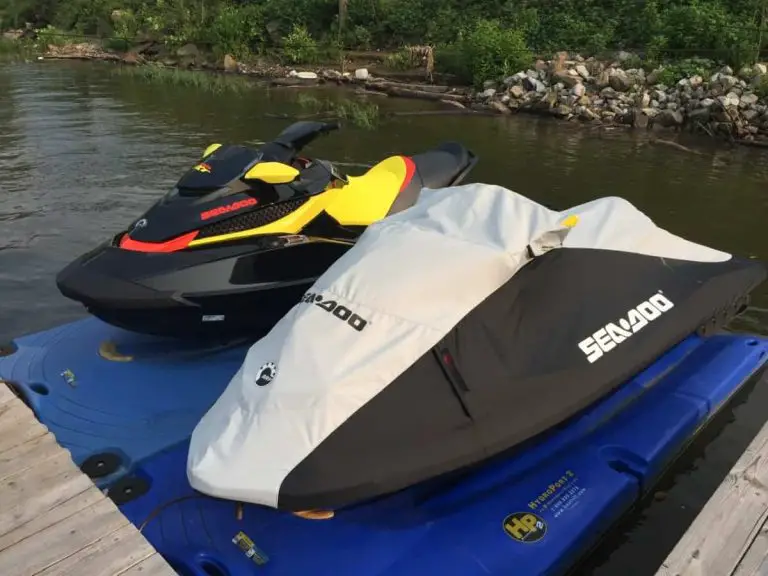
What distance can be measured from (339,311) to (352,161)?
24.3 ft

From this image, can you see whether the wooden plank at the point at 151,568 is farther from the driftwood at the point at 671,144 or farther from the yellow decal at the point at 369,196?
the driftwood at the point at 671,144

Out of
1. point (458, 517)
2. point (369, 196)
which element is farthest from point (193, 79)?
point (458, 517)

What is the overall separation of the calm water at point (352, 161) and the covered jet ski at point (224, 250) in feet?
5.40

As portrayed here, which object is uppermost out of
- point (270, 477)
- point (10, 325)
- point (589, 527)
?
point (270, 477)

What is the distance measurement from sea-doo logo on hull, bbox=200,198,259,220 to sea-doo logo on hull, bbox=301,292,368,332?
1160 mm

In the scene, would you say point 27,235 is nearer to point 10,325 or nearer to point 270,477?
point 10,325

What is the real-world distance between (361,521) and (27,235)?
17.2ft

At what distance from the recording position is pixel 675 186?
29.7ft

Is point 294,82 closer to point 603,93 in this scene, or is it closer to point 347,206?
point 603,93

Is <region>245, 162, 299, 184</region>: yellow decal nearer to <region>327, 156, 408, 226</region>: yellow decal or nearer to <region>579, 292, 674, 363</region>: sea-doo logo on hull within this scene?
<region>327, 156, 408, 226</region>: yellow decal

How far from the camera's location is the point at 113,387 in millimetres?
Result: 3764

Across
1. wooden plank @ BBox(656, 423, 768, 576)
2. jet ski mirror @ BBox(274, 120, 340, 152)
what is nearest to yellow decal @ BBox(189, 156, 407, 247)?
jet ski mirror @ BBox(274, 120, 340, 152)

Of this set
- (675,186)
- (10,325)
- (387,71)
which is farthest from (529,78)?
(10,325)

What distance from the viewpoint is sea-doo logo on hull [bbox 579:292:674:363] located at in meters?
2.89
